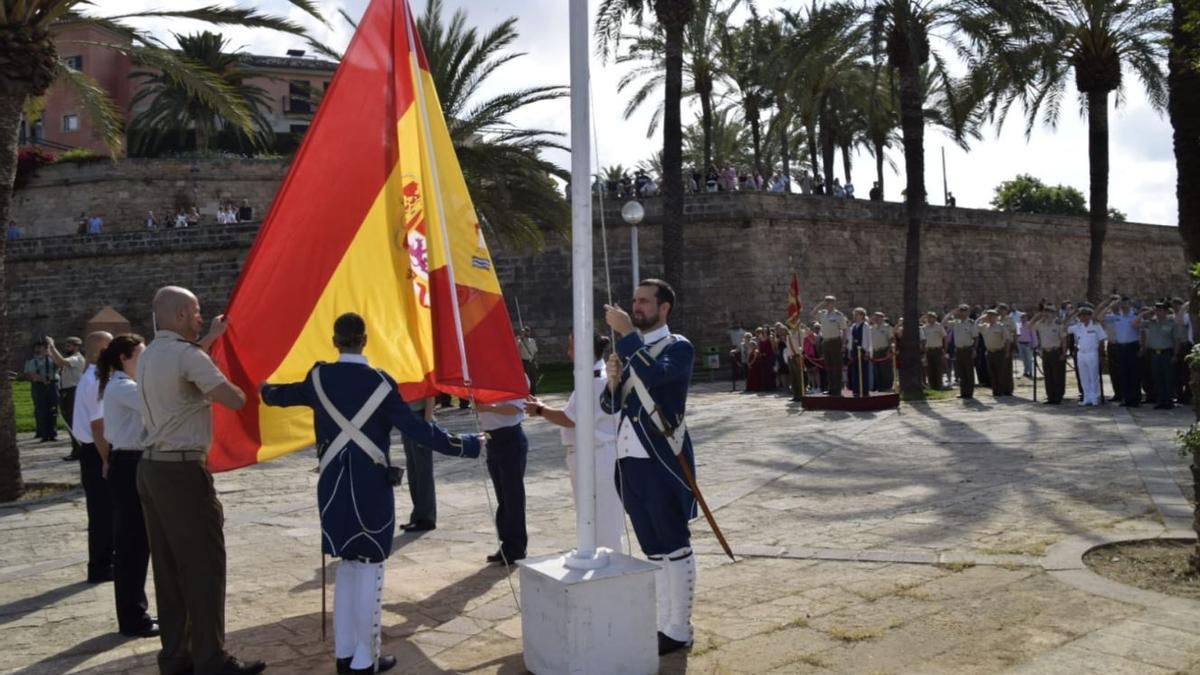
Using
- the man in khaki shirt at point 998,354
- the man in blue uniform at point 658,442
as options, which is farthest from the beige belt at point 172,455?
the man in khaki shirt at point 998,354

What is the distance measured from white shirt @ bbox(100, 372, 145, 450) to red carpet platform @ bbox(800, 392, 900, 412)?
492 inches

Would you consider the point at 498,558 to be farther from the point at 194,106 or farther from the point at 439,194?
the point at 194,106

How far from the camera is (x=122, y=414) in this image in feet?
19.9

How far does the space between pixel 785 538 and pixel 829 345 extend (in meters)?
11.7

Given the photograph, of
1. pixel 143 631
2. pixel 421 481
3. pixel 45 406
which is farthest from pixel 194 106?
pixel 143 631

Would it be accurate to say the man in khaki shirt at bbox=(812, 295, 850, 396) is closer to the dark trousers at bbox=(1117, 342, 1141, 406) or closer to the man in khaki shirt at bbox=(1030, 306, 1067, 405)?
the man in khaki shirt at bbox=(1030, 306, 1067, 405)

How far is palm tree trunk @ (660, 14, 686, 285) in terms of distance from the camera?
21484mm

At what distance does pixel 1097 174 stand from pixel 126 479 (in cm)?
2434

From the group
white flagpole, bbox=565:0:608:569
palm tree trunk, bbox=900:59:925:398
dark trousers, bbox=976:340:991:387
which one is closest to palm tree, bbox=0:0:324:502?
white flagpole, bbox=565:0:608:569

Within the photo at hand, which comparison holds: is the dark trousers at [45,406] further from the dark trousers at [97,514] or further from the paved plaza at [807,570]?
the dark trousers at [97,514]

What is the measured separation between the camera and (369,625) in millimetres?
4871

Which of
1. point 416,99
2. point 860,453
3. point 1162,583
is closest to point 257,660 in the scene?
point 416,99

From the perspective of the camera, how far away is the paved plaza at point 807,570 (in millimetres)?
5035

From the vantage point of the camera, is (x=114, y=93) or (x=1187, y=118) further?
(x=114, y=93)
